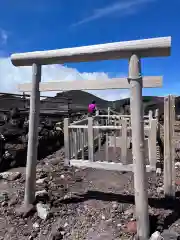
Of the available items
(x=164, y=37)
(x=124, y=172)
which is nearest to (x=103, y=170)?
(x=124, y=172)

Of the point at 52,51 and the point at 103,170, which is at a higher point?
the point at 52,51

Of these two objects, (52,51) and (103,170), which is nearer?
(52,51)

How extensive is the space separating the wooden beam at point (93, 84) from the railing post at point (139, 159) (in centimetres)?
17

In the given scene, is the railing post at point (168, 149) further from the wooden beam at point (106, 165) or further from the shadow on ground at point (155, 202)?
the wooden beam at point (106, 165)

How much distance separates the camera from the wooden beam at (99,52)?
353cm

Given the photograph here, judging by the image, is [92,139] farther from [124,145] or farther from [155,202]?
[155,202]

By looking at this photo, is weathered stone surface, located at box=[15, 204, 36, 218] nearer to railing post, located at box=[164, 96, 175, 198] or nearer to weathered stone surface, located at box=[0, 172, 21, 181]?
weathered stone surface, located at box=[0, 172, 21, 181]

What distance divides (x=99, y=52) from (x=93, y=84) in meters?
0.43

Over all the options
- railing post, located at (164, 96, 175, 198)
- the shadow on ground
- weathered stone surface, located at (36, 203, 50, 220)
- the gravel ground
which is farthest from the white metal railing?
weathered stone surface, located at (36, 203, 50, 220)

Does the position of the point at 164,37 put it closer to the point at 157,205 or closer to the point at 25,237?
the point at 157,205

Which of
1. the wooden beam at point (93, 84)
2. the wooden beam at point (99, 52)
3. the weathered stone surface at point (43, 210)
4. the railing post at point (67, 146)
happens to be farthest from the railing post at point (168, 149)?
the railing post at point (67, 146)

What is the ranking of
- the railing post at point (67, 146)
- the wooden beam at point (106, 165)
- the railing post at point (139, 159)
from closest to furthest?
the railing post at point (139, 159), the wooden beam at point (106, 165), the railing post at point (67, 146)

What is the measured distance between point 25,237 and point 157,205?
188 cm

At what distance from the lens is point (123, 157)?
617 cm
